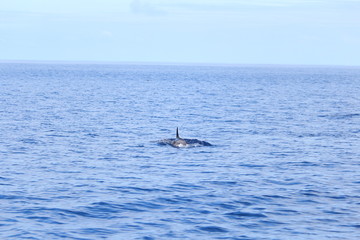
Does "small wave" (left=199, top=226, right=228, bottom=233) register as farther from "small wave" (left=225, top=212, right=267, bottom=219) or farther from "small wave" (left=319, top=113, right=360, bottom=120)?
"small wave" (left=319, top=113, right=360, bottom=120)

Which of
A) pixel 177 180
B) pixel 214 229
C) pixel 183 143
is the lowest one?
pixel 214 229

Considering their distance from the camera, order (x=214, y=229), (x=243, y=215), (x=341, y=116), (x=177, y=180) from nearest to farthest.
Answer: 1. (x=214, y=229)
2. (x=243, y=215)
3. (x=177, y=180)
4. (x=341, y=116)

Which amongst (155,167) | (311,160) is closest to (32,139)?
(155,167)

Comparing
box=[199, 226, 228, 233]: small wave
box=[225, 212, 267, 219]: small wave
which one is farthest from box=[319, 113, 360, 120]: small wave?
box=[199, 226, 228, 233]: small wave

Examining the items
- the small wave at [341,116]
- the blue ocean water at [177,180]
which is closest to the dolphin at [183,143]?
the blue ocean water at [177,180]

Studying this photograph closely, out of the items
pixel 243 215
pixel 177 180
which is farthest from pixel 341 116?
pixel 243 215

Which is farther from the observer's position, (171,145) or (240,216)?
(171,145)

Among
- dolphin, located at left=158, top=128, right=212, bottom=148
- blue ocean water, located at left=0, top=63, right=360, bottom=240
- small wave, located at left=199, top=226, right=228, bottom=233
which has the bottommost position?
small wave, located at left=199, top=226, right=228, bottom=233

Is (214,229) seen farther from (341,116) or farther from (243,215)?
(341,116)

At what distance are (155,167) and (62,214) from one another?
10.7 metres

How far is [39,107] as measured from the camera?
234 feet

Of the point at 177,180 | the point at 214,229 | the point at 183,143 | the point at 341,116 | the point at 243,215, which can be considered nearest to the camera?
the point at 214,229

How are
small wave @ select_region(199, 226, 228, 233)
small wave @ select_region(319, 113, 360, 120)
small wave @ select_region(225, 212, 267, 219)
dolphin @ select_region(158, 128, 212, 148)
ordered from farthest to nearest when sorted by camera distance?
small wave @ select_region(319, 113, 360, 120)
dolphin @ select_region(158, 128, 212, 148)
small wave @ select_region(225, 212, 267, 219)
small wave @ select_region(199, 226, 228, 233)

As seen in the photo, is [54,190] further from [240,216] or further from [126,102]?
[126,102]
